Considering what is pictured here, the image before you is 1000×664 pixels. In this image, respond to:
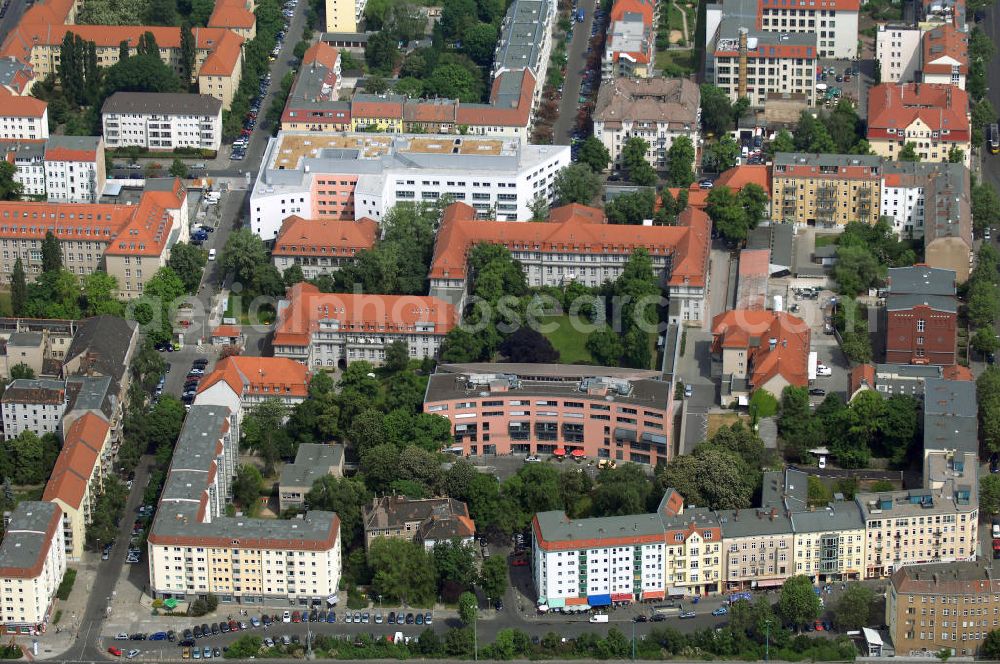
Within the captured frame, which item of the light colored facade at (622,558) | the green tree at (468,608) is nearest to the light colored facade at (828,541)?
the light colored facade at (622,558)

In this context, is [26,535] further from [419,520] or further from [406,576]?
[419,520]

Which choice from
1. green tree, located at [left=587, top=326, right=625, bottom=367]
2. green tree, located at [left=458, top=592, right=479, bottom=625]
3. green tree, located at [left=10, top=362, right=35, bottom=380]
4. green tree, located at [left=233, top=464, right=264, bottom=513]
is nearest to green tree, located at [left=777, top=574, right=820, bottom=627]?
green tree, located at [left=458, top=592, right=479, bottom=625]

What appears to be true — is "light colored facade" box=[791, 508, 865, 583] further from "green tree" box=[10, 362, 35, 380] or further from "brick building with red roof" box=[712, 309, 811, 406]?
"green tree" box=[10, 362, 35, 380]

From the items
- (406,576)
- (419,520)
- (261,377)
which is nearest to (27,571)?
(406,576)

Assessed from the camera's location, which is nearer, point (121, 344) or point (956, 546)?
point (956, 546)

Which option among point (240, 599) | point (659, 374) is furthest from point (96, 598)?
point (659, 374)

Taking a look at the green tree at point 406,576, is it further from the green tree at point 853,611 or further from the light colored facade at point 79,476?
the green tree at point 853,611

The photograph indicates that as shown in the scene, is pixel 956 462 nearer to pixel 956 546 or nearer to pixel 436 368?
pixel 956 546
